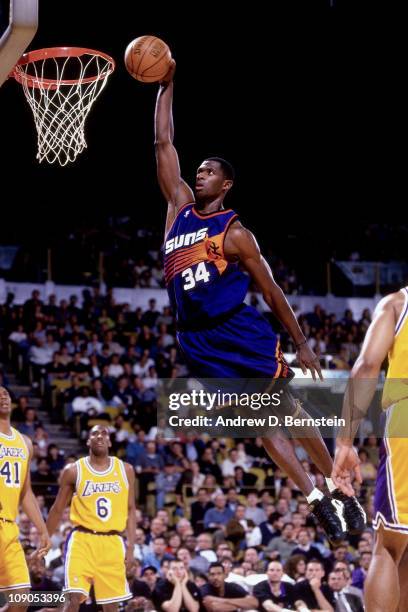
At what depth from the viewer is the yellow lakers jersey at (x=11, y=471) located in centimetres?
828

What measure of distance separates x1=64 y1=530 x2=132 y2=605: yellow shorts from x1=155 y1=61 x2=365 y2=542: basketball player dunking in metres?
3.40

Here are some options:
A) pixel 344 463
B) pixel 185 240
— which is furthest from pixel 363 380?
pixel 185 240

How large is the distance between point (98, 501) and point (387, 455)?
196 inches

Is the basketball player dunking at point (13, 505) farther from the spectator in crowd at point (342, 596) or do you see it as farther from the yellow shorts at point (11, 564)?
the spectator in crowd at point (342, 596)

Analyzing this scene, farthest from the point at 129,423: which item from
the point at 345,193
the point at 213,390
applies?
the point at 345,193

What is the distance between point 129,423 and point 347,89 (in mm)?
7721

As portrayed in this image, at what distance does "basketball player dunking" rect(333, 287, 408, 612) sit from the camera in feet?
14.5

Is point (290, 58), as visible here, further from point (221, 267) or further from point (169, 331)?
point (221, 267)

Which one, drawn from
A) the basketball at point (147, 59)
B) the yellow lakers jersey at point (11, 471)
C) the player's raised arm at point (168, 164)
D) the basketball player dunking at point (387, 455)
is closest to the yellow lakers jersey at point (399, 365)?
the basketball player dunking at point (387, 455)

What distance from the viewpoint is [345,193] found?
22.4m

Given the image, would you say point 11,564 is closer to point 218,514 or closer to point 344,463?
point 344,463

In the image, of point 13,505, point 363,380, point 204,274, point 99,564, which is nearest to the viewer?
point 363,380

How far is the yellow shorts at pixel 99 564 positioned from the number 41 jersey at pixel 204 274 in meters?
3.49

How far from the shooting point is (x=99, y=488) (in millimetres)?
9102
